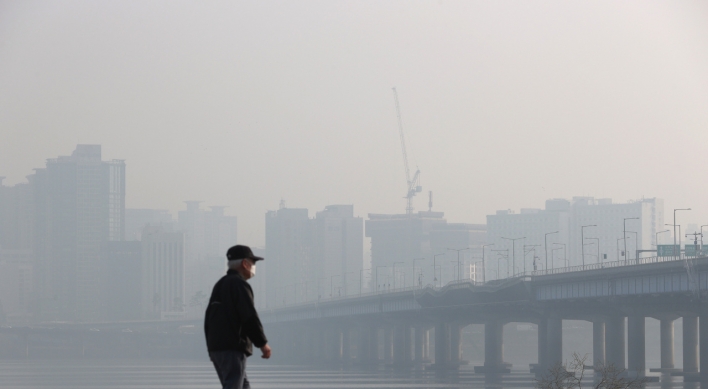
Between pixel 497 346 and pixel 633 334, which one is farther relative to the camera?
pixel 497 346

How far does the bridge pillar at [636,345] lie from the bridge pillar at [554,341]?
1102 cm

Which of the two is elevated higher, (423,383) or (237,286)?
(237,286)

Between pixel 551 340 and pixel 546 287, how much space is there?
621cm

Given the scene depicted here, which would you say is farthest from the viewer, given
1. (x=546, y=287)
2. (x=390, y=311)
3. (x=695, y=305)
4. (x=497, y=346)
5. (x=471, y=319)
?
(x=390, y=311)

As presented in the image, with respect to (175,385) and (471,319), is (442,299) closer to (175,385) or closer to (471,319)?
(471,319)

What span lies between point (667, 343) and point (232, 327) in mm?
129324

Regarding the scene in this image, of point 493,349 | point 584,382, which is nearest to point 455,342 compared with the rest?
point 493,349

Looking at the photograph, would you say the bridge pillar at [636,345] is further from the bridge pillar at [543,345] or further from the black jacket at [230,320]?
the black jacket at [230,320]

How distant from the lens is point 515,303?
138m

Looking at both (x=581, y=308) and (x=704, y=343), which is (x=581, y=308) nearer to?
(x=581, y=308)

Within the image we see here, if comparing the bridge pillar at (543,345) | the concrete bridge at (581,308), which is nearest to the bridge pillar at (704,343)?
the concrete bridge at (581,308)

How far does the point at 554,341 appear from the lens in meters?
132

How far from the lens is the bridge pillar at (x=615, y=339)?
392 ft

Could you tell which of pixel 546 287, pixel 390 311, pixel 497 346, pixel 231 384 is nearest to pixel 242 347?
pixel 231 384
